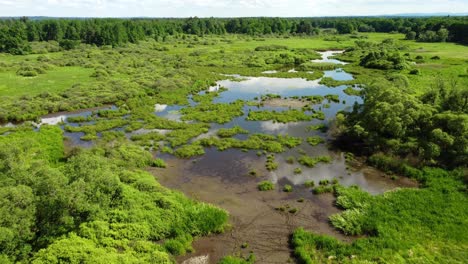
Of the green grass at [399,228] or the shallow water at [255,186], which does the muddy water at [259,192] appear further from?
the green grass at [399,228]

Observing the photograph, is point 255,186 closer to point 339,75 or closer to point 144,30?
point 339,75

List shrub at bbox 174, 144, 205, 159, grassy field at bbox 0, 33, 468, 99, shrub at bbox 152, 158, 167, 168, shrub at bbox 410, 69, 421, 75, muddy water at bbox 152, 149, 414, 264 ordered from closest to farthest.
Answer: muddy water at bbox 152, 149, 414, 264, shrub at bbox 152, 158, 167, 168, shrub at bbox 174, 144, 205, 159, grassy field at bbox 0, 33, 468, 99, shrub at bbox 410, 69, 421, 75

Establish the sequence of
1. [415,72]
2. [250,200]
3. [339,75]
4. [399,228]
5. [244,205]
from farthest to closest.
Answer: [339,75], [415,72], [250,200], [244,205], [399,228]

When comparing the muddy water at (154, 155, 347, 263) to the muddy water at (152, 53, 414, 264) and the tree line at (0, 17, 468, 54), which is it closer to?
the muddy water at (152, 53, 414, 264)

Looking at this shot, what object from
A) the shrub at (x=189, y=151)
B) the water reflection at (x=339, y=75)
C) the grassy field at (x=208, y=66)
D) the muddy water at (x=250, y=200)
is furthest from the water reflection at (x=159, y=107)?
the water reflection at (x=339, y=75)

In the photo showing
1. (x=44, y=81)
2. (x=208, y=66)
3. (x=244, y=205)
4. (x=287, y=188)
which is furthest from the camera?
(x=208, y=66)

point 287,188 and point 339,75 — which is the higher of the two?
point 339,75

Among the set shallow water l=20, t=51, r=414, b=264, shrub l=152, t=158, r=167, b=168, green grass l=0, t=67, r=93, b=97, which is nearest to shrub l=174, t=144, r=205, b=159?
shallow water l=20, t=51, r=414, b=264

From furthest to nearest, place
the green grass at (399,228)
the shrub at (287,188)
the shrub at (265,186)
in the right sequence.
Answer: the shrub at (265,186), the shrub at (287,188), the green grass at (399,228)

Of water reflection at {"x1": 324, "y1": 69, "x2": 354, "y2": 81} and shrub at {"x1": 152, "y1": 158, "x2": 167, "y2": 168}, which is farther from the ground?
water reflection at {"x1": 324, "y1": 69, "x2": 354, "y2": 81}

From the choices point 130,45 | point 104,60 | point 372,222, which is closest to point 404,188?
point 372,222

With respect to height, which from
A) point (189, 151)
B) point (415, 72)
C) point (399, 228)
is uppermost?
point (415, 72)

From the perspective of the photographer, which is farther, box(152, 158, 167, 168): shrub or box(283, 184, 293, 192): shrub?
box(152, 158, 167, 168): shrub

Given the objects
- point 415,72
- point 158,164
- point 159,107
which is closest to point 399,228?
point 158,164
